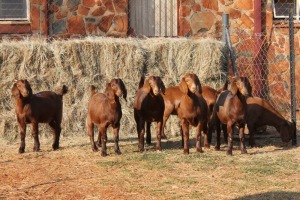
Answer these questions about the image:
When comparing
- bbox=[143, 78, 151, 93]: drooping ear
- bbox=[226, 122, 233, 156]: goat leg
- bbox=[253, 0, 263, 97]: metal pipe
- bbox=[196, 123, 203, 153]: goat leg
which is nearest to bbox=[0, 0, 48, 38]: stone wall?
bbox=[253, 0, 263, 97]: metal pipe

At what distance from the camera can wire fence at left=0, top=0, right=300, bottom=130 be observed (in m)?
17.0

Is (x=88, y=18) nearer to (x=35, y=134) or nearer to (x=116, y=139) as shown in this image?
(x=35, y=134)

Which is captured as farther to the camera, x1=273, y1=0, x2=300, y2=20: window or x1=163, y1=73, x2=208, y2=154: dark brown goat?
x1=273, y1=0, x2=300, y2=20: window

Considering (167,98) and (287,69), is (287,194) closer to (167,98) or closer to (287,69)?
(167,98)

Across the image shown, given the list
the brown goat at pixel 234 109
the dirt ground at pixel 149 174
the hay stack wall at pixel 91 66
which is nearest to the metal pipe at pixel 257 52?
the hay stack wall at pixel 91 66

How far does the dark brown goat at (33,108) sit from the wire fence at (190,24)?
Answer: 16.3ft

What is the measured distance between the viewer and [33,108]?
11719 millimetres

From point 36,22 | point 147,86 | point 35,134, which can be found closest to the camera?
point 147,86

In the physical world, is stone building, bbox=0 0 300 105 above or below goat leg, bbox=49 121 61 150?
above

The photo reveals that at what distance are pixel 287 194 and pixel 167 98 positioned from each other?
4.78 meters

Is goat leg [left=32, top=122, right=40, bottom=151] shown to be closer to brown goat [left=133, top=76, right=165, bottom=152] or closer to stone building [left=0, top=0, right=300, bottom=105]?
brown goat [left=133, top=76, right=165, bottom=152]

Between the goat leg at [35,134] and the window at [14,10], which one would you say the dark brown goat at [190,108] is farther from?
the window at [14,10]

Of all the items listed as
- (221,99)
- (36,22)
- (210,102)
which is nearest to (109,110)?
(221,99)

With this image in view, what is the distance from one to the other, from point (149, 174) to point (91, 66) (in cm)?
544
